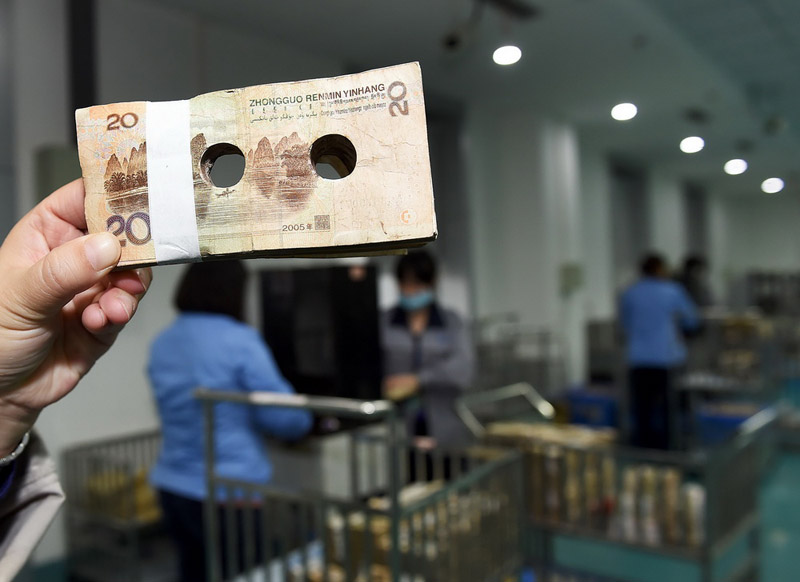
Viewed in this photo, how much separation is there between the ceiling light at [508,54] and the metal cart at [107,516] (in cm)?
252

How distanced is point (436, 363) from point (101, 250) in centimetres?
222

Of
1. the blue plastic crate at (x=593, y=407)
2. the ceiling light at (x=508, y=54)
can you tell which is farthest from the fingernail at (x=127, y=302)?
the blue plastic crate at (x=593, y=407)

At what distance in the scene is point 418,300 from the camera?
2.68 metres

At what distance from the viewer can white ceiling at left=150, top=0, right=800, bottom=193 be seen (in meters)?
0.65

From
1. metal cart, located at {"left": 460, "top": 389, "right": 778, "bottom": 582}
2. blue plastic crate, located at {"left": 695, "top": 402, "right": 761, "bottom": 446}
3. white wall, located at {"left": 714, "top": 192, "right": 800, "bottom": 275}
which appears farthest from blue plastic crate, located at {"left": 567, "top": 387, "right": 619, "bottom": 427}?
white wall, located at {"left": 714, "top": 192, "right": 800, "bottom": 275}

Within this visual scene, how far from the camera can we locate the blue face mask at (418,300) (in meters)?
2.68

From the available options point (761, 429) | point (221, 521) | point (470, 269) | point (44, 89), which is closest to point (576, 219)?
point (470, 269)

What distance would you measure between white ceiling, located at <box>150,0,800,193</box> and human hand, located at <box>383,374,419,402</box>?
6.05 ft

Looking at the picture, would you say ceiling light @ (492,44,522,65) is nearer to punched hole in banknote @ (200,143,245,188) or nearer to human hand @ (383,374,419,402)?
punched hole in banknote @ (200,143,245,188)

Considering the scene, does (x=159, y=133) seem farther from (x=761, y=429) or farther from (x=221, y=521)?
(x=761, y=429)

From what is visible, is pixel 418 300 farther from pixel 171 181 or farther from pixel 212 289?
pixel 171 181

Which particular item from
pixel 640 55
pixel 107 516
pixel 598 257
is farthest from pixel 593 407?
pixel 640 55

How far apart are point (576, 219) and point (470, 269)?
1604 millimetres

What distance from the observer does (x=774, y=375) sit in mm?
4816
